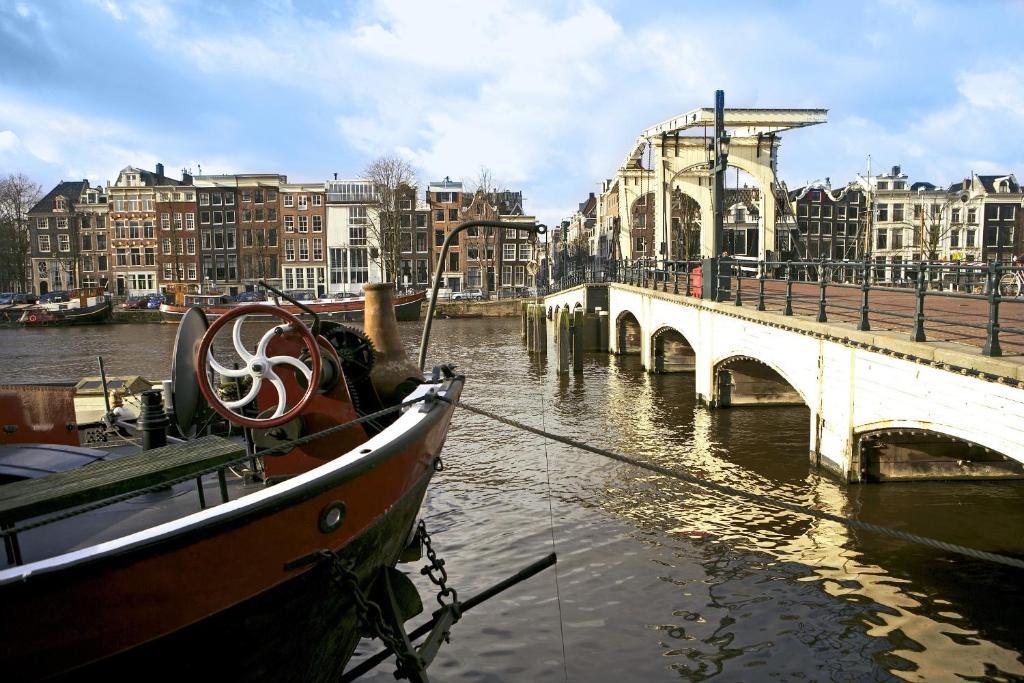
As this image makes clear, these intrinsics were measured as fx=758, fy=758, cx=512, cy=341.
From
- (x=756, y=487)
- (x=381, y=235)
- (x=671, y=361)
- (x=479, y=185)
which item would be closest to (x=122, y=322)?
(x=381, y=235)

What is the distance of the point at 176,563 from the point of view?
150 inches

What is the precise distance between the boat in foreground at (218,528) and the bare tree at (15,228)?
245 feet

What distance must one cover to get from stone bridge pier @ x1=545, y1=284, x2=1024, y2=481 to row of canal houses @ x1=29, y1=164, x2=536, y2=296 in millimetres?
47518

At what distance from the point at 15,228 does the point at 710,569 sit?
80446 mm

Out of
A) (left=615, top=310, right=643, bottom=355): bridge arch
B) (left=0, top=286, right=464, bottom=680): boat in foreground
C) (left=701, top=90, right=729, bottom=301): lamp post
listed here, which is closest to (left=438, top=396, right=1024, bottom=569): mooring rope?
→ (left=0, top=286, right=464, bottom=680): boat in foreground

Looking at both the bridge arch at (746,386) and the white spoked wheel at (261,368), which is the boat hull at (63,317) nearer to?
the bridge arch at (746,386)

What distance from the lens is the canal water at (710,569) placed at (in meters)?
6.62

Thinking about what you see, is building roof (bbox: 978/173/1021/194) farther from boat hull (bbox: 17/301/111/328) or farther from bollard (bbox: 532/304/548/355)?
boat hull (bbox: 17/301/111/328)

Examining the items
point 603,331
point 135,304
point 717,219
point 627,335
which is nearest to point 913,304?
point 717,219

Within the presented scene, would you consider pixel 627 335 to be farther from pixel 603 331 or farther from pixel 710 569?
pixel 710 569

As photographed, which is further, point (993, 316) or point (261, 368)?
point (993, 316)

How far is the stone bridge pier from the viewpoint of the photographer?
7773 mm

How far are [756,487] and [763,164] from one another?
21.4 m

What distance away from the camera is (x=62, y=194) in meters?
76.1
